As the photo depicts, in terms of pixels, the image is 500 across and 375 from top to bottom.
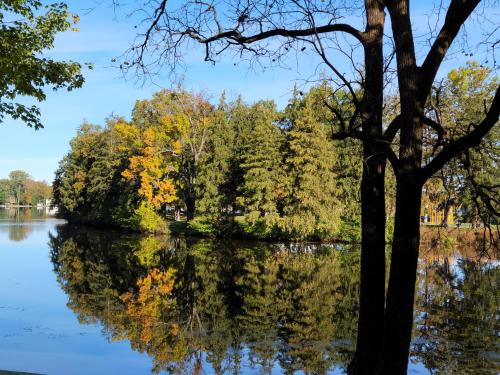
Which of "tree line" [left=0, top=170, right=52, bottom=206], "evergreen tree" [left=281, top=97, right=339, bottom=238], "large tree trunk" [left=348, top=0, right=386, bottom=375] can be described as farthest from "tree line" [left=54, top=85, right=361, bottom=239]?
"tree line" [left=0, top=170, right=52, bottom=206]

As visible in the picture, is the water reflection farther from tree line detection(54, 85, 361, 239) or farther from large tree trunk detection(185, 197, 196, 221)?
large tree trunk detection(185, 197, 196, 221)

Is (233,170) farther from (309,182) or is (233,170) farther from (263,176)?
(309,182)

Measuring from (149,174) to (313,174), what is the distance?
53.2 ft

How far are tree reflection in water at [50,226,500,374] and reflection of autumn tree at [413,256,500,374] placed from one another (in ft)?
0.10

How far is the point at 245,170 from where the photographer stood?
3722 centimetres

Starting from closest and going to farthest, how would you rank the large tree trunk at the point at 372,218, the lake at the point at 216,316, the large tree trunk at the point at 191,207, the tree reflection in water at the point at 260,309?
the large tree trunk at the point at 372,218 → the lake at the point at 216,316 → the tree reflection in water at the point at 260,309 → the large tree trunk at the point at 191,207

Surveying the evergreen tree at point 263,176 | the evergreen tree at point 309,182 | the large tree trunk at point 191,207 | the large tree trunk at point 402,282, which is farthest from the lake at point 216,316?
the large tree trunk at point 191,207

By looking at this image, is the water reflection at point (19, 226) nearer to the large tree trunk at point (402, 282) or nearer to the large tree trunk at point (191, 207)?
the large tree trunk at point (191, 207)

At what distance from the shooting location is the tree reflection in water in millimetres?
9477

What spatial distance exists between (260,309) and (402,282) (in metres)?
9.16

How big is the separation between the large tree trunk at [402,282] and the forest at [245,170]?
24281mm

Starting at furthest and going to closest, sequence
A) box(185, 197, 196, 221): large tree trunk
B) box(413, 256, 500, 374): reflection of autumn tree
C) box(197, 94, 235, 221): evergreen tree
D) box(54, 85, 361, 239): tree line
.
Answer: box(185, 197, 196, 221): large tree trunk → box(197, 94, 235, 221): evergreen tree → box(54, 85, 361, 239): tree line → box(413, 256, 500, 374): reflection of autumn tree

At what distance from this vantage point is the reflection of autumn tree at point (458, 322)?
9.08 meters

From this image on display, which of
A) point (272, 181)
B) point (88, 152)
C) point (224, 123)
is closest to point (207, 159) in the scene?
point (224, 123)
